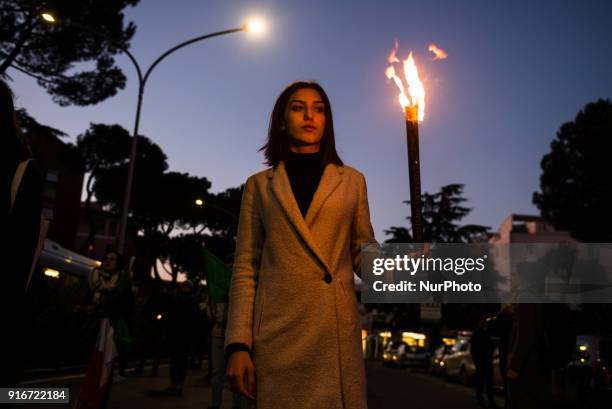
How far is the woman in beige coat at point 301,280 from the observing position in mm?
2209

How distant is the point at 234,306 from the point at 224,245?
55.8m

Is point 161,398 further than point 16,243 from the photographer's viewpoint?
Yes

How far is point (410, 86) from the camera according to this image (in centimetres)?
303

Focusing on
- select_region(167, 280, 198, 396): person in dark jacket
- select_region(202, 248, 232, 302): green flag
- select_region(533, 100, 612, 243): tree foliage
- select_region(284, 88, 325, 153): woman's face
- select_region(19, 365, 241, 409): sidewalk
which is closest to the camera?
select_region(284, 88, 325, 153): woman's face

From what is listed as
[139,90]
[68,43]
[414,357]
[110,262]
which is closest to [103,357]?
[110,262]

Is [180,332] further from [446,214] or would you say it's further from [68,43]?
[446,214]

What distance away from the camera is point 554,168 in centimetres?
4606

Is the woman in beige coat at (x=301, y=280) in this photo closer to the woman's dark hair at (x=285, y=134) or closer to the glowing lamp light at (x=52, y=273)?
the woman's dark hair at (x=285, y=134)

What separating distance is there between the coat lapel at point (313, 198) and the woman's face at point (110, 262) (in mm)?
4719

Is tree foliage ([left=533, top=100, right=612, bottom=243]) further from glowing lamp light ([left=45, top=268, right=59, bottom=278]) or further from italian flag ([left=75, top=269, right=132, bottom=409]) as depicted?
italian flag ([left=75, top=269, right=132, bottom=409])

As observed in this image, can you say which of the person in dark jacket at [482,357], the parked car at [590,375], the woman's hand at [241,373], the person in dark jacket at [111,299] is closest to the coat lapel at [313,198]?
the woman's hand at [241,373]

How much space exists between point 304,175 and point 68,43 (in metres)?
29.2

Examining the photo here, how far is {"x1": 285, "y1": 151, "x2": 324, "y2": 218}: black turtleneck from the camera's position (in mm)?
2543

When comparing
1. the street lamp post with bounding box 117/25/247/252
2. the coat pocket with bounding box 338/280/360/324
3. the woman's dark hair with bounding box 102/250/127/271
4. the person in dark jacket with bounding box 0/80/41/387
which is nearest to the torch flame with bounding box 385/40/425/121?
the coat pocket with bounding box 338/280/360/324
